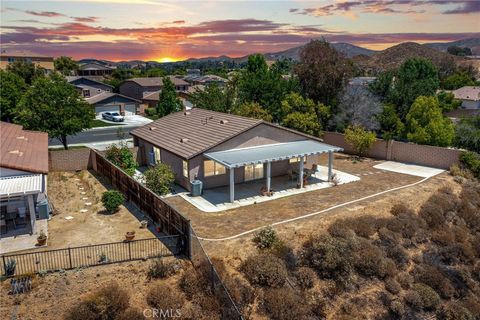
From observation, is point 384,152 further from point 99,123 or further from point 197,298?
point 99,123

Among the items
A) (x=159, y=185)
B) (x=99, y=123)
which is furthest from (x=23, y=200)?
(x=99, y=123)

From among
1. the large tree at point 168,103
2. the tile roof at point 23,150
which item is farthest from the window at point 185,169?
the large tree at point 168,103

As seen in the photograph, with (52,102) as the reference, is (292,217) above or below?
below

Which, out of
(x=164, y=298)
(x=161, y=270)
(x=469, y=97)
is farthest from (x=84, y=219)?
(x=469, y=97)

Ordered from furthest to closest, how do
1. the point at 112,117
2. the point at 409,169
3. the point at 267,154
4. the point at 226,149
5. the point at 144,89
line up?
the point at 144,89, the point at 112,117, the point at 409,169, the point at 226,149, the point at 267,154

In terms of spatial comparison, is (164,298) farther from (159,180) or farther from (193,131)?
(193,131)

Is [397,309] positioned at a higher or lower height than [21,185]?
lower

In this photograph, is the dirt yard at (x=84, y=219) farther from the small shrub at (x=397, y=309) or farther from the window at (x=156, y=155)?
the small shrub at (x=397, y=309)
